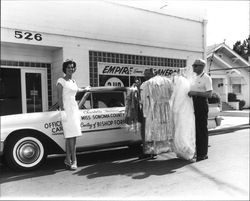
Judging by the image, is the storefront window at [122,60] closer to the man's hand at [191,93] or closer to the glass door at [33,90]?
the glass door at [33,90]

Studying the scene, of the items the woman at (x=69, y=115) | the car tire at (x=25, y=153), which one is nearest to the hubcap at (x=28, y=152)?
the car tire at (x=25, y=153)

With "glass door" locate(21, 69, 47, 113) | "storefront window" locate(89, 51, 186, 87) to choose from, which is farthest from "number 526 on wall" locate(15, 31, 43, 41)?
"storefront window" locate(89, 51, 186, 87)

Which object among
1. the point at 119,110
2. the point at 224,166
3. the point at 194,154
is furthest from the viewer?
the point at 119,110

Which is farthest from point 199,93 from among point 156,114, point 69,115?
point 69,115

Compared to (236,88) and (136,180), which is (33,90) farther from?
(236,88)

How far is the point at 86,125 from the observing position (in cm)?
564

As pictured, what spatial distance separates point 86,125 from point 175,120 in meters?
1.56

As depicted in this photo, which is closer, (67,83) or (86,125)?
(67,83)

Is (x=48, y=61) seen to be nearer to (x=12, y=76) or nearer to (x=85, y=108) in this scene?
(x=12, y=76)

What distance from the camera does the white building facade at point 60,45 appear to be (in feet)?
30.1

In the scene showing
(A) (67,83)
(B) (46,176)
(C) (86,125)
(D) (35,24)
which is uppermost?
(D) (35,24)

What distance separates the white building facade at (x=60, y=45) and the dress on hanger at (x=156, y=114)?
3.28 metres

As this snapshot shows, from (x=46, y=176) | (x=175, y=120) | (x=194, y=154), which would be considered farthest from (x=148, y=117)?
(x=46, y=176)

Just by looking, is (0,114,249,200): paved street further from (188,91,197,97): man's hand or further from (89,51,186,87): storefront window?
(89,51,186,87): storefront window
